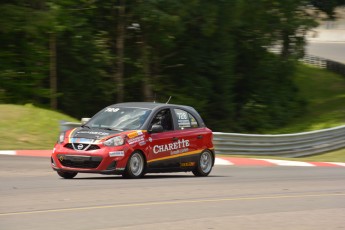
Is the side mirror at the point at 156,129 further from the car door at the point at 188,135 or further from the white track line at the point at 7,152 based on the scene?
the white track line at the point at 7,152

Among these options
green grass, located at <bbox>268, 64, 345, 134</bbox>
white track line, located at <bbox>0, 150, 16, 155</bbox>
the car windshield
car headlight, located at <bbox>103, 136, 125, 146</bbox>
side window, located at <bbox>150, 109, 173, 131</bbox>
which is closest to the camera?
car headlight, located at <bbox>103, 136, 125, 146</bbox>

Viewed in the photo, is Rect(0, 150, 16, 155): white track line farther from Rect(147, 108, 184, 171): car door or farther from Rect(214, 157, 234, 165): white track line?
Rect(147, 108, 184, 171): car door

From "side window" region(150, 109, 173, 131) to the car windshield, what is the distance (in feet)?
0.84

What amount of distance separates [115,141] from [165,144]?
1470 millimetres

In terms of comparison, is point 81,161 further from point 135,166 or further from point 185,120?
point 185,120

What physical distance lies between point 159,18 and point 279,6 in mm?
7614

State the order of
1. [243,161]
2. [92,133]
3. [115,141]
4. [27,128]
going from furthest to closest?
[27,128], [243,161], [92,133], [115,141]

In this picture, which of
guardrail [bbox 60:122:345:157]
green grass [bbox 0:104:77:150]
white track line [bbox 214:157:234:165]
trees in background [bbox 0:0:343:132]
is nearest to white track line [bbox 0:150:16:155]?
green grass [bbox 0:104:77:150]

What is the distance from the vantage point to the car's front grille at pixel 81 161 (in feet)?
45.2

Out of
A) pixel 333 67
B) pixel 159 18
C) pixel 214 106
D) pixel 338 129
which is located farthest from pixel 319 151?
pixel 333 67

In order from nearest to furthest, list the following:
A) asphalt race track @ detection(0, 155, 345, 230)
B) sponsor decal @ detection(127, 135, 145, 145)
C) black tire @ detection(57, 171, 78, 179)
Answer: asphalt race track @ detection(0, 155, 345, 230)
sponsor decal @ detection(127, 135, 145, 145)
black tire @ detection(57, 171, 78, 179)

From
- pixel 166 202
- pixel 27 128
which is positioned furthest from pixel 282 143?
pixel 166 202

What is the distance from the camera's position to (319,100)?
45.5 meters

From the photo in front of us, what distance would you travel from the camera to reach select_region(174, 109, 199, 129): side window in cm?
1575
